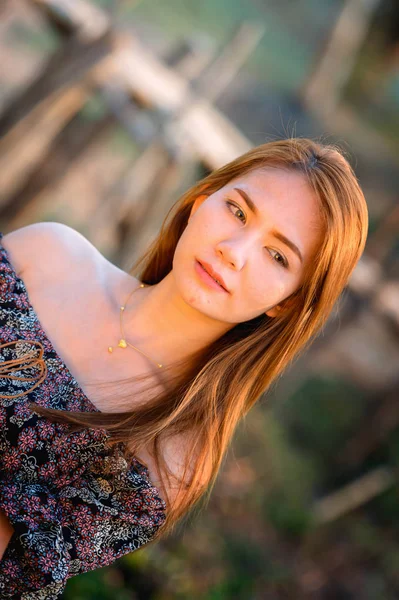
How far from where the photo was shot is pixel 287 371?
502cm

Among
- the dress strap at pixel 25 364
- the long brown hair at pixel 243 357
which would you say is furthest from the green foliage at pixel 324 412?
the dress strap at pixel 25 364

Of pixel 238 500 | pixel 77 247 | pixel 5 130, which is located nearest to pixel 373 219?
pixel 238 500

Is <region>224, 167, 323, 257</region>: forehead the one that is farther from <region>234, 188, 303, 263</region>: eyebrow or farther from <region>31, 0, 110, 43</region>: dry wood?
<region>31, 0, 110, 43</region>: dry wood

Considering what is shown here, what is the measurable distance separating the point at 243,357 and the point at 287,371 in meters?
2.80

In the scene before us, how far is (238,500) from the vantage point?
596 centimetres

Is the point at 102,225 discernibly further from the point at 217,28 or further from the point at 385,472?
the point at 217,28

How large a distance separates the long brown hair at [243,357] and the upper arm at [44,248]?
531 mm

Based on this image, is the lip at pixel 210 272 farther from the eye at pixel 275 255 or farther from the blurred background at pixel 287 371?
the blurred background at pixel 287 371

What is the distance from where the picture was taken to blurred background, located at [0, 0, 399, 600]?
186 inches

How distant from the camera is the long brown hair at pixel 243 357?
2117 mm

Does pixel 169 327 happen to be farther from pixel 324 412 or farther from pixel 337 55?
pixel 337 55

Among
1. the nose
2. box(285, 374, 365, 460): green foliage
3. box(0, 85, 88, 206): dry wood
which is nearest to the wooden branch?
box(285, 374, 365, 460): green foliage

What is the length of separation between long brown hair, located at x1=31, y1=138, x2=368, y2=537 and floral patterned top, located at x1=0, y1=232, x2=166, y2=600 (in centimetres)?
6

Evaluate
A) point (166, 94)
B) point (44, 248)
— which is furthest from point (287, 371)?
point (44, 248)
